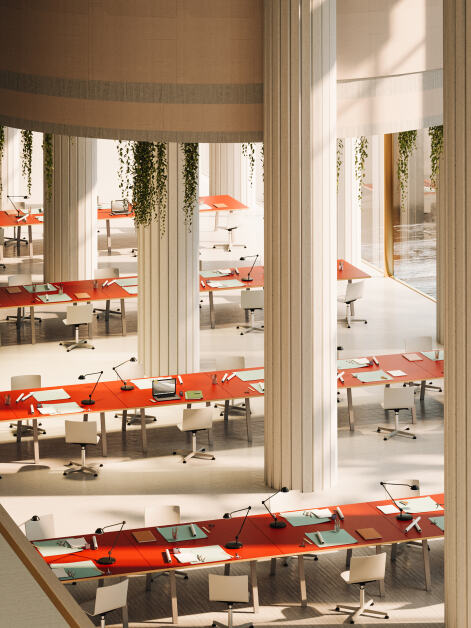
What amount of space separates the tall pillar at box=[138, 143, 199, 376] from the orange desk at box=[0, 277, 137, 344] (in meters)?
2.04

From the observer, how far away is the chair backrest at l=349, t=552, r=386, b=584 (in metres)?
8.69

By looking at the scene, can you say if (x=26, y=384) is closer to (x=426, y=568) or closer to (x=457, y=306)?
(x=426, y=568)

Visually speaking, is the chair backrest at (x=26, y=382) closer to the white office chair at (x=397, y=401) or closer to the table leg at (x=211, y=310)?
the white office chair at (x=397, y=401)

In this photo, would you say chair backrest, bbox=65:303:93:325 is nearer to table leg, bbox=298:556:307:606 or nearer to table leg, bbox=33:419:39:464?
table leg, bbox=33:419:39:464

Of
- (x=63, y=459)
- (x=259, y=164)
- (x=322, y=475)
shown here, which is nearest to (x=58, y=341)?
(x=63, y=459)

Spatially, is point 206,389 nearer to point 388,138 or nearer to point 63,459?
point 63,459

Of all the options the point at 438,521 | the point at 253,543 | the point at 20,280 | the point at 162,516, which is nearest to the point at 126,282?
the point at 20,280

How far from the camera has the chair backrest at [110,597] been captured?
8.25 meters

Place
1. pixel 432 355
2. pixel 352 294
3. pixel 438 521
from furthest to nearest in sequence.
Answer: pixel 352 294 → pixel 432 355 → pixel 438 521

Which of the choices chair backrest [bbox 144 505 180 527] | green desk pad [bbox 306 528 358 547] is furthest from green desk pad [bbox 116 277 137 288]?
green desk pad [bbox 306 528 358 547]

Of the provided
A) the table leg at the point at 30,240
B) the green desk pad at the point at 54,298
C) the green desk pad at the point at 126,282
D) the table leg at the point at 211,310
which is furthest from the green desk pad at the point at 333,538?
the table leg at the point at 30,240

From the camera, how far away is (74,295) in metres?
16.0

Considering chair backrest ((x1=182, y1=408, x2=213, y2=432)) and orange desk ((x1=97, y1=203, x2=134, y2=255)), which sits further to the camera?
orange desk ((x1=97, y1=203, x2=134, y2=255))

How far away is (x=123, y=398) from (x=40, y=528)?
9.75 ft
